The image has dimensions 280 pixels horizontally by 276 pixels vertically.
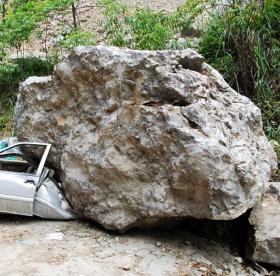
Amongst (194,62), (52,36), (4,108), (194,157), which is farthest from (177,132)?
(52,36)

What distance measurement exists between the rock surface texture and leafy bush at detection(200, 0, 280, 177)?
2378 millimetres

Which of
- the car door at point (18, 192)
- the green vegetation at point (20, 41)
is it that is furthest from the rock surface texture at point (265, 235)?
the green vegetation at point (20, 41)

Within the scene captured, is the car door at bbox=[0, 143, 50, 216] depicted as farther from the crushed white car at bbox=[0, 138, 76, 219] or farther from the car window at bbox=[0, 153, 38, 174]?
the car window at bbox=[0, 153, 38, 174]

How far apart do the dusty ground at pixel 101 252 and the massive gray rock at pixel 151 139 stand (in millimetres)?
230

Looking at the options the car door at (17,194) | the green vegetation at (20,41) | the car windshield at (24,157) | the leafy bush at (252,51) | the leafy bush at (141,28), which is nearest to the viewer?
the car door at (17,194)

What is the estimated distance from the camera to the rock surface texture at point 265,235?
476 cm

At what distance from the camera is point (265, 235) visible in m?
4.77

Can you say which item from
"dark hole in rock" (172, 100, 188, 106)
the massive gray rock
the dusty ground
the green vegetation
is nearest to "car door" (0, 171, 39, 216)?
the dusty ground

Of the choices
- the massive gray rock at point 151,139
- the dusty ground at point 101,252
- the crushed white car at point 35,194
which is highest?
the massive gray rock at point 151,139

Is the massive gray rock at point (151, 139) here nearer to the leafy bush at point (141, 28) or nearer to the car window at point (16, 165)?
the car window at point (16, 165)

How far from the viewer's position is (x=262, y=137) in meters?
5.47

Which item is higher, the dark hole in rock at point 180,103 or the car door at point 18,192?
the dark hole in rock at point 180,103

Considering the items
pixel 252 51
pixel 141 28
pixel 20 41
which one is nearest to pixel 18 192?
pixel 141 28

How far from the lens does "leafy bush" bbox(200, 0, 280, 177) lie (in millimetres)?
7824
